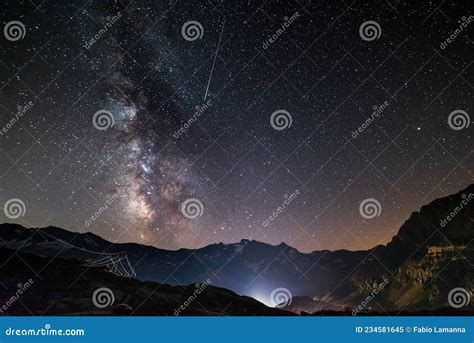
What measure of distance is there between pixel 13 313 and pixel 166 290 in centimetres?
2115

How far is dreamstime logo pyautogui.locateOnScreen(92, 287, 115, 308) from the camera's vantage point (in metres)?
44.8

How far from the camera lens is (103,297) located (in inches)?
1994

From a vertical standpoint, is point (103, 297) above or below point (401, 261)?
below

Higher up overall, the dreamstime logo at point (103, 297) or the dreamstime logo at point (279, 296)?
the dreamstime logo at point (279, 296)

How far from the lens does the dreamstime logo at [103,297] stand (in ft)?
147
